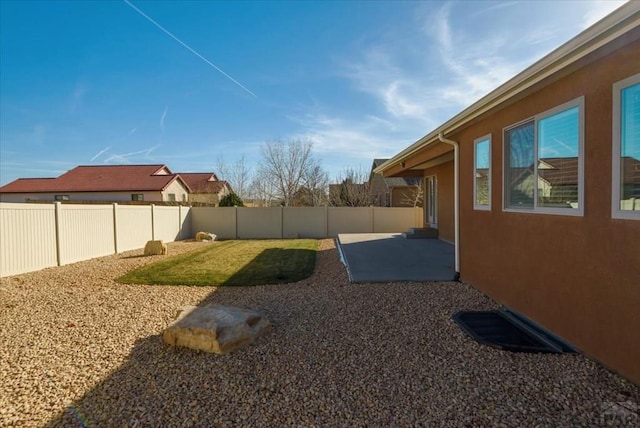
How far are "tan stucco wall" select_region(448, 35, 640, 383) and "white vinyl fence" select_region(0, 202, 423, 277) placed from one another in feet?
34.1

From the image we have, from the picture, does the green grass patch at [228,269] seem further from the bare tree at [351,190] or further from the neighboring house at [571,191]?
the bare tree at [351,190]

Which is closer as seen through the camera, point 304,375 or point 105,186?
point 304,375

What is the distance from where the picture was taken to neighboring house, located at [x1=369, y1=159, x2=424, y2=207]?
21.8 meters

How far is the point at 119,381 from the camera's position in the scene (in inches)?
122

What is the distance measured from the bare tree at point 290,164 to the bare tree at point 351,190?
8.57ft

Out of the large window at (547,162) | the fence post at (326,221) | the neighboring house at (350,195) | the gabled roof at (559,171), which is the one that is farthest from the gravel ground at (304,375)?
the neighboring house at (350,195)

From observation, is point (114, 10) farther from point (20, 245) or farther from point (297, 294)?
point (297, 294)

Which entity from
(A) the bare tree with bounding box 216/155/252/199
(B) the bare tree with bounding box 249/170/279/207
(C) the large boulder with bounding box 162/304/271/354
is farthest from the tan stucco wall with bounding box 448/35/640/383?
(A) the bare tree with bounding box 216/155/252/199

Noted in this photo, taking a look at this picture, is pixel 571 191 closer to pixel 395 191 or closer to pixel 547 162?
pixel 547 162

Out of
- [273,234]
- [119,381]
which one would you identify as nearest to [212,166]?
[273,234]

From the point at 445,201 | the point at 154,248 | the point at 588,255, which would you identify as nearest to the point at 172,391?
the point at 588,255

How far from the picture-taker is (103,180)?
86.7 feet

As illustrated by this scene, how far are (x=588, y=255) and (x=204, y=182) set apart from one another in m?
30.8

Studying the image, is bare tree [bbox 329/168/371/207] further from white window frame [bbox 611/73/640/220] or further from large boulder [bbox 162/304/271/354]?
white window frame [bbox 611/73/640/220]
